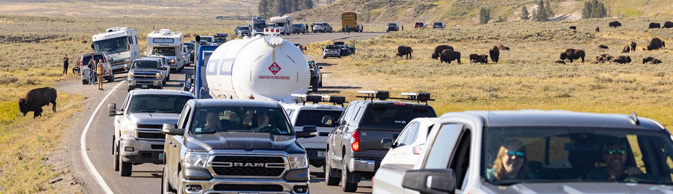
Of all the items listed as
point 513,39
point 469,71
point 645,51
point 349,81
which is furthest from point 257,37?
point 513,39

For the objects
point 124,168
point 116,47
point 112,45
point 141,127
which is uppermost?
point 141,127

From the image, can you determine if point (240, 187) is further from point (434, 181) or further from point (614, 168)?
point (614, 168)

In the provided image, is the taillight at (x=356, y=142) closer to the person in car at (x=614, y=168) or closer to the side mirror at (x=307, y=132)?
the side mirror at (x=307, y=132)

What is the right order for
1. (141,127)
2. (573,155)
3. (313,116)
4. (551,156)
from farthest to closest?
(313,116), (141,127), (551,156), (573,155)

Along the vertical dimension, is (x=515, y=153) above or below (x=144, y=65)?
above

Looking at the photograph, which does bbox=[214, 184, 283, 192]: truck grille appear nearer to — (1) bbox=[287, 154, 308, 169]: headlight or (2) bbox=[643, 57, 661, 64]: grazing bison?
(1) bbox=[287, 154, 308, 169]: headlight

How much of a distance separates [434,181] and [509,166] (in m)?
0.49

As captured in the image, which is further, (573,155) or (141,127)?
(141,127)

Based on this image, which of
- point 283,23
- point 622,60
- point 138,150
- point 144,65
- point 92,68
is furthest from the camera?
point 283,23

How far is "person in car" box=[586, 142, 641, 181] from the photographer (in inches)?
259

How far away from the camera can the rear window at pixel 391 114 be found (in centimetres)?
1636

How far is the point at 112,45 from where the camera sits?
199ft

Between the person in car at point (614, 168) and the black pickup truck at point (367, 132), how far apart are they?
351 inches

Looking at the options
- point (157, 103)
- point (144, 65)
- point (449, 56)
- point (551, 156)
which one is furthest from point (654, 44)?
point (551, 156)
